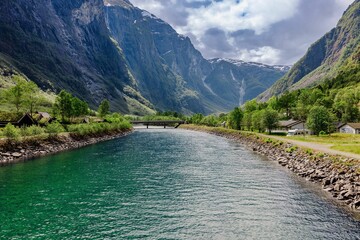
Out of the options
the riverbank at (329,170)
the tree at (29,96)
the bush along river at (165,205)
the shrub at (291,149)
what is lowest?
the bush along river at (165,205)

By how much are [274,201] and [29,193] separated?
37581 mm

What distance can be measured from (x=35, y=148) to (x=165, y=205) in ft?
219

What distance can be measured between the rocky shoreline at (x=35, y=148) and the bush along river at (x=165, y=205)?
12.6 meters

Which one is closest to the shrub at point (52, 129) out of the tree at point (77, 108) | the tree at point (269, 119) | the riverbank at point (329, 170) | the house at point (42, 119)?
the house at point (42, 119)

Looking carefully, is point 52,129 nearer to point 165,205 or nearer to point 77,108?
point 77,108

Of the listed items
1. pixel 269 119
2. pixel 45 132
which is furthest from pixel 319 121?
pixel 45 132

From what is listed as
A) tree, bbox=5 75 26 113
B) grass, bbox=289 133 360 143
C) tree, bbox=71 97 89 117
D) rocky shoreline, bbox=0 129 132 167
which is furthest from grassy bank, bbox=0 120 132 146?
grass, bbox=289 133 360 143

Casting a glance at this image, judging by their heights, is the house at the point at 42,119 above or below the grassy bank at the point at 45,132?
above

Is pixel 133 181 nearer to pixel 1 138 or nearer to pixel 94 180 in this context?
pixel 94 180

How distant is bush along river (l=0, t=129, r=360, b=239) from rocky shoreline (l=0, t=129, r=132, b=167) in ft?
41.3

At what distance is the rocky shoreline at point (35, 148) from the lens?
7746 cm

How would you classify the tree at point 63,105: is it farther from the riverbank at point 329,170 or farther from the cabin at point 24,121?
the riverbank at point 329,170

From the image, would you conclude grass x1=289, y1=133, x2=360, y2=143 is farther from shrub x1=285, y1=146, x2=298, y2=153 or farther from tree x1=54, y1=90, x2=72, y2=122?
tree x1=54, y1=90, x2=72, y2=122

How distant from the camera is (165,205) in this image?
40.8 m
